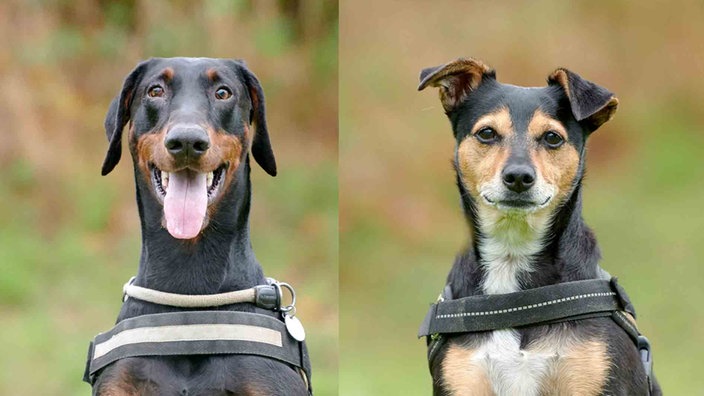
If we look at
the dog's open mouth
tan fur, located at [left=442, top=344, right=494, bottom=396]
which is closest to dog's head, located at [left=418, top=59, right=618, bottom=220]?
tan fur, located at [left=442, top=344, right=494, bottom=396]

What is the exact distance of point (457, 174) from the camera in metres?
4.54

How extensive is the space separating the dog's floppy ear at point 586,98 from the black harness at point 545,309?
0.77 metres

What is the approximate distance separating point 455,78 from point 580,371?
162 centimetres

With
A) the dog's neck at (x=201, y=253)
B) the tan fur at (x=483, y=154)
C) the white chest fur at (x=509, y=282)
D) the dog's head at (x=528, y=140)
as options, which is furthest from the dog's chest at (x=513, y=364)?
the dog's neck at (x=201, y=253)

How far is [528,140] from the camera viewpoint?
4.30 metres

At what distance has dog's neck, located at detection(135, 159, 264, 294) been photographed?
4039mm

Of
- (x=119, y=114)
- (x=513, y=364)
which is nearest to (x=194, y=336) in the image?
(x=119, y=114)

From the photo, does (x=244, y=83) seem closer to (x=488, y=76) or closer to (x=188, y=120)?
(x=188, y=120)

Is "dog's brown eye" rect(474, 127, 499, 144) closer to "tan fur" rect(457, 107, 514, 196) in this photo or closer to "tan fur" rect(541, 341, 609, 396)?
"tan fur" rect(457, 107, 514, 196)

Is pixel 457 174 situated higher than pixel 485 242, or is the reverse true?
pixel 457 174

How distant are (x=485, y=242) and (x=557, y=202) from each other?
388mm

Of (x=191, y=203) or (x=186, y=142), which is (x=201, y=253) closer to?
(x=191, y=203)

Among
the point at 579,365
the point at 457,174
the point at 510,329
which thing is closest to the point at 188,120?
the point at 457,174

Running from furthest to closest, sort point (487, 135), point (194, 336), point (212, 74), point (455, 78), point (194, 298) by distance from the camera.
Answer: point (455, 78), point (487, 135), point (212, 74), point (194, 298), point (194, 336)
